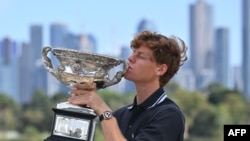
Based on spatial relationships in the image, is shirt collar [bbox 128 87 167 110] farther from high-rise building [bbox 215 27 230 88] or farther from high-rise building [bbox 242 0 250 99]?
high-rise building [bbox 215 27 230 88]

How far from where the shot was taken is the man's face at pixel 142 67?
2766 mm

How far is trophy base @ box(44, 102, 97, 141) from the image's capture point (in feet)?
8.87

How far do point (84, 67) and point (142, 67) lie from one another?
0.67 feet

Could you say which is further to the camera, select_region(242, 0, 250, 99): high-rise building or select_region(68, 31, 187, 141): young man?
select_region(242, 0, 250, 99): high-rise building

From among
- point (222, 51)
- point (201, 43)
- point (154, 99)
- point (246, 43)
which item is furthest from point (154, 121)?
point (222, 51)

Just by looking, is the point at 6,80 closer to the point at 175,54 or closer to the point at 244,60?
the point at 244,60

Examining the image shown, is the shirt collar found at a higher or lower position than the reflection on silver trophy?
lower

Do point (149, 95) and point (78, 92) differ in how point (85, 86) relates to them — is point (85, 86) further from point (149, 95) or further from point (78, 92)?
point (149, 95)

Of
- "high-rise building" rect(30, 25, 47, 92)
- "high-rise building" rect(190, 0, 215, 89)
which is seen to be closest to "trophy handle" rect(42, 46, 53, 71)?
"high-rise building" rect(190, 0, 215, 89)

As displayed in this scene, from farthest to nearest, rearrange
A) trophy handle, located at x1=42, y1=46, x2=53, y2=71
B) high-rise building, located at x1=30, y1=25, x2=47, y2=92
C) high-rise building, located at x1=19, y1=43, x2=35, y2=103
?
high-rise building, located at x1=19, y1=43, x2=35, y2=103 → high-rise building, located at x1=30, y1=25, x2=47, y2=92 → trophy handle, located at x1=42, y1=46, x2=53, y2=71

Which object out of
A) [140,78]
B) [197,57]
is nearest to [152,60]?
[140,78]

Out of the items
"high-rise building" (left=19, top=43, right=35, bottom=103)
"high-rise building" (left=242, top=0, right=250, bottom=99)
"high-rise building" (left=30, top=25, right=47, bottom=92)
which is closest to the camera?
"high-rise building" (left=242, top=0, right=250, bottom=99)

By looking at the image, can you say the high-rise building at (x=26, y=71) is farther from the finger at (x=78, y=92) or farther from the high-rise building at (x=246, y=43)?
the finger at (x=78, y=92)

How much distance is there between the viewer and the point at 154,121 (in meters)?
2.71
